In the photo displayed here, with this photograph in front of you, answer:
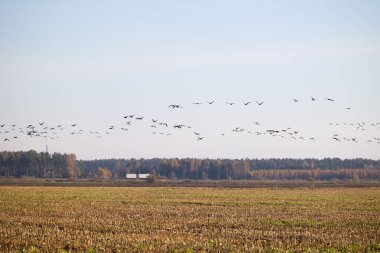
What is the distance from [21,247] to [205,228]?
951 centimetres

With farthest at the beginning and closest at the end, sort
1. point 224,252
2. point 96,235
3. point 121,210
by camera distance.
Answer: point 121,210 → point 96,235 → point 224,252

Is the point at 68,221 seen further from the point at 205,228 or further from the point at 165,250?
the point at 165,250

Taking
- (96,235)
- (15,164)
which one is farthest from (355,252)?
(15,164)

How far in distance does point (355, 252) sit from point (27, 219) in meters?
19.0

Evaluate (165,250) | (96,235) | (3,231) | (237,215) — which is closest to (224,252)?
(165,250)

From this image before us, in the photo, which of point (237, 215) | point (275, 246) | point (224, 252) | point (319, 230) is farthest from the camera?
A: point (237, 215)

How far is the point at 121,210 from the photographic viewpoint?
37.8m

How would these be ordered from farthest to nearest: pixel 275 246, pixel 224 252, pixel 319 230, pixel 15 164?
pixel 15 164, pixel 319 230, pixel 275 246, pixel 224 252

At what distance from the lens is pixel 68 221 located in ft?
98.7

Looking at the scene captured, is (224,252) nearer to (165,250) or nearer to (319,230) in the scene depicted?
(165,250)

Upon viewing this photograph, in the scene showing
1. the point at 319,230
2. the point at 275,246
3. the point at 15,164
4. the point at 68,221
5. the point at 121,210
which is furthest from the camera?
the point at 15,164

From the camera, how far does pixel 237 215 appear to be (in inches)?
1351

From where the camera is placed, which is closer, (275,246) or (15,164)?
(275,246)

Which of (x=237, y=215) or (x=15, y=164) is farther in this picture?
(x=15, y=164)
